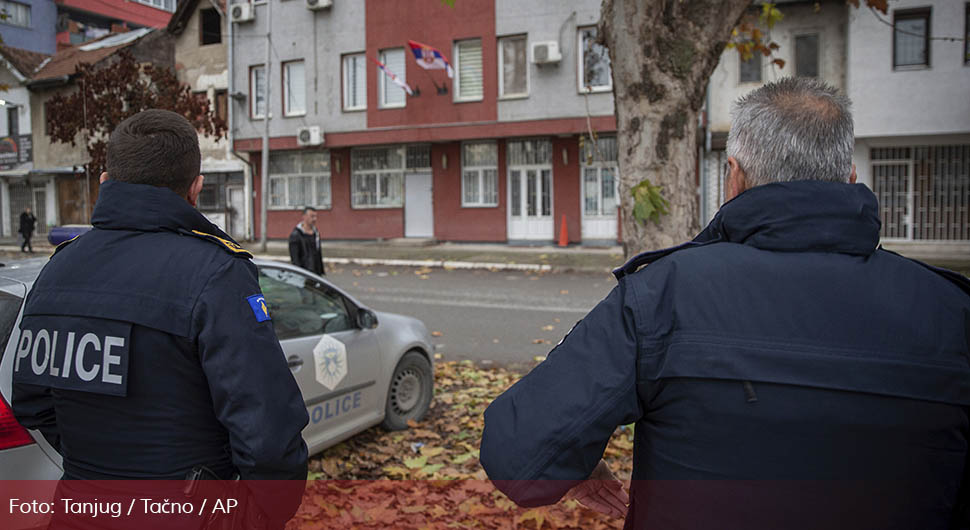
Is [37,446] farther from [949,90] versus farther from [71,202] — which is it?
[71,202]

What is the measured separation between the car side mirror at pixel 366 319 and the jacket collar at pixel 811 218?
4027mm

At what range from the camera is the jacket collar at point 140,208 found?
2.11m

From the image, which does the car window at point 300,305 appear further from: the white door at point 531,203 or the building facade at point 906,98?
the white door at point 531,203

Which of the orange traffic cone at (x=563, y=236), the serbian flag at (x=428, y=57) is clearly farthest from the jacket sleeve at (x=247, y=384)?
the orange traffic cone at (x=563, y=236)

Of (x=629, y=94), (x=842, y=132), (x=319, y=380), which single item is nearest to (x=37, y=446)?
(x=319, y=380)

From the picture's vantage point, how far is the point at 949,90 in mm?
18766

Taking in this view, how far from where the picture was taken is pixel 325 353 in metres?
4.82

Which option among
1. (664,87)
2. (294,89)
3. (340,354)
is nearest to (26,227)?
(294,89)

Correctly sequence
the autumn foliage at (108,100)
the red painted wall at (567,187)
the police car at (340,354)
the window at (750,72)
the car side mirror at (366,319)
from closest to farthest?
the police car at (340,354)
the car side mirror at (366,319)
the autumn foliage at (108,100)
the window at (750,72)
the red painted wall at (567,187)

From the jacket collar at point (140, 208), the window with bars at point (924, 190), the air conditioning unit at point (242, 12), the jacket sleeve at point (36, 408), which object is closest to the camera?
the jacket collar at point (140, 208)

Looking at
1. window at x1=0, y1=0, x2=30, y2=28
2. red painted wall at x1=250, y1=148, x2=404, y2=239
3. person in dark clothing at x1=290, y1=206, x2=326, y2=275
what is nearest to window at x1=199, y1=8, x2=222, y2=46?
red painted wall at x1=250, y1=148, x2=404, y2=239

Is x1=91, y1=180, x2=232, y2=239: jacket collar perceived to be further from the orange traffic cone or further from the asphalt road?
the orange traffic cone

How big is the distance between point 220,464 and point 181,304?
0.50 m

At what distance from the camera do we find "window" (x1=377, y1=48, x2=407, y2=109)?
2392 centimetres
